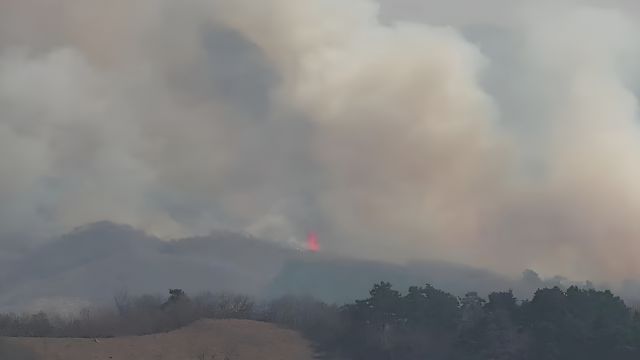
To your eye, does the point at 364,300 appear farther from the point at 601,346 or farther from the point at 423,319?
the point at 601,346

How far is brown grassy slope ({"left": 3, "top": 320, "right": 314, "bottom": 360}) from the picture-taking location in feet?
340

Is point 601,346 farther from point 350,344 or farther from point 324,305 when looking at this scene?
point 324,305

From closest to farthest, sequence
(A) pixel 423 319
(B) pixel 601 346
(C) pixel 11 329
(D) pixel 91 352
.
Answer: (B) pixel 601 346 < (D) pixel 91 352 < (A) pixel 423 319 < (C) pixel 11 329

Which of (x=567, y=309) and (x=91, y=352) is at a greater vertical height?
(x=567, y=309)

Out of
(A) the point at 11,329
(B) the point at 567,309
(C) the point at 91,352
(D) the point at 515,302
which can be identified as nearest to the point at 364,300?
(D) the point at 515,302

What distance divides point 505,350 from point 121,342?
4598 centimetres

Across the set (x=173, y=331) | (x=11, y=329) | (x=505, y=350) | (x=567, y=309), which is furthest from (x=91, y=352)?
(x=567, y=309)

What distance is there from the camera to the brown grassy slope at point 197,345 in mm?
103562

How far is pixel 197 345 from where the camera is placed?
110750 mm

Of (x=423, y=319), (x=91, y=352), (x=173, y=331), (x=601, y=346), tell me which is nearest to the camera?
(x=601, y=346)

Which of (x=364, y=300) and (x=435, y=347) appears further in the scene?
(x=364, y=300)

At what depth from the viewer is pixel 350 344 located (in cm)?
11175

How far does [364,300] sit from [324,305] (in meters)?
32.1

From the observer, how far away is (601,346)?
94.9 meters
